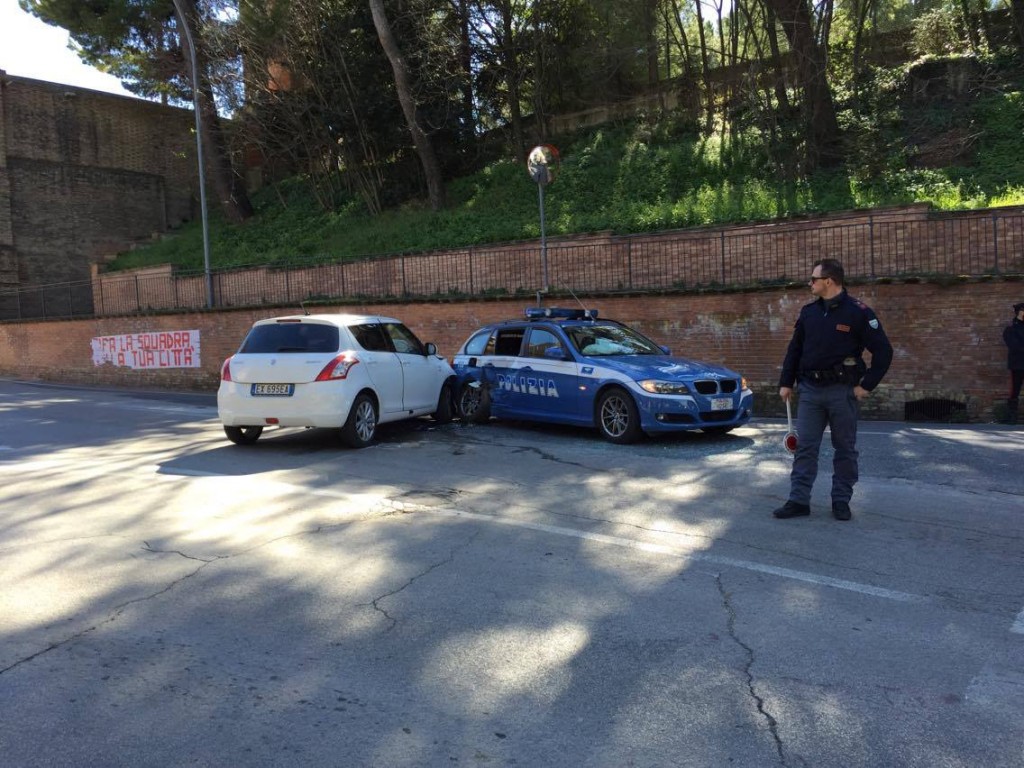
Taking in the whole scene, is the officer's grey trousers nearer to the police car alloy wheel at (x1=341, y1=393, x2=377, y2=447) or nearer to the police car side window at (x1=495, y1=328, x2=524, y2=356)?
the police car alloy wheel at (x1=341, y1=393, x2=377, y2=447)

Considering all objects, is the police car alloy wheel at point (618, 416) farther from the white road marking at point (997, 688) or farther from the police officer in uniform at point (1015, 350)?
the white road marking at point (997, 688)

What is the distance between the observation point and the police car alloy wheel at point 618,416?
977cm

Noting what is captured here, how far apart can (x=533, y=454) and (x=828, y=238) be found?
814 cm

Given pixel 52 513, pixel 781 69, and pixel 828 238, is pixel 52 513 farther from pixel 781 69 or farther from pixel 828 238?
pixel 781 69

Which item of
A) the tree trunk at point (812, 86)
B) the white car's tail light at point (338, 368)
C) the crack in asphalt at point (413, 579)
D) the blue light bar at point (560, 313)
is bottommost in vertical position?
the crack in asphalt at point (413, 579)

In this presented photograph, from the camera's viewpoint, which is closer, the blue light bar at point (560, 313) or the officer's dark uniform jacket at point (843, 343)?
the officer's dark uniform jacket at point (843, 343)

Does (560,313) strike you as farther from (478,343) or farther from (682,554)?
(682,554)

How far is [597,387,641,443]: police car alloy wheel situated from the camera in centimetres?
977

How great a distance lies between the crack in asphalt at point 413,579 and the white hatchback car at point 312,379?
4229 mm

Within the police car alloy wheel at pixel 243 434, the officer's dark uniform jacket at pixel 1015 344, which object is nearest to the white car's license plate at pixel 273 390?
the police car alloy wheel at pixel 243 434

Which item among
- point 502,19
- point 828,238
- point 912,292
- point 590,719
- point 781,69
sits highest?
point 502,19

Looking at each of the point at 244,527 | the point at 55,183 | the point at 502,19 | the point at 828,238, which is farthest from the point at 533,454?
the point at 55,183

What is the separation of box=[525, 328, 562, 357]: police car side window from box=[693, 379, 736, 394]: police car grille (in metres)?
2.04

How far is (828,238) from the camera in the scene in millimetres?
14555
